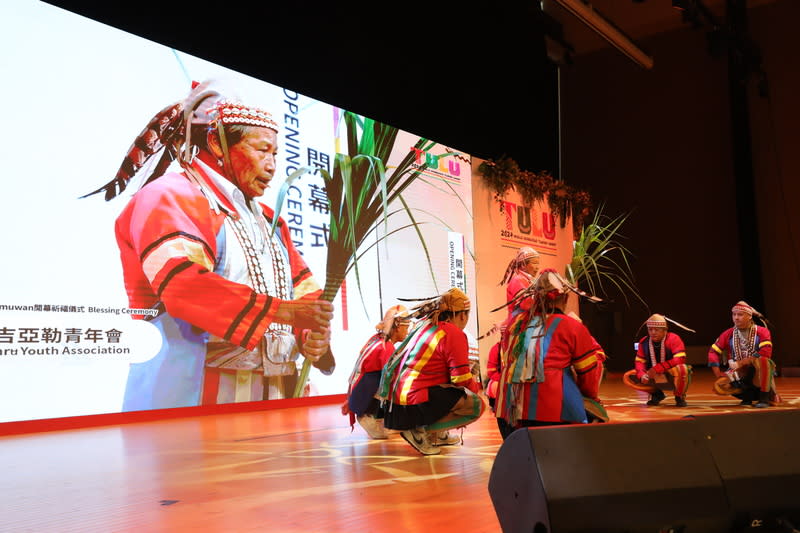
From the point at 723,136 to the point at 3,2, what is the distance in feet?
39.8

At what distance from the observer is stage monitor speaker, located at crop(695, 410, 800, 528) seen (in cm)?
204

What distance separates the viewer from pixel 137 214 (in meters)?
6.45

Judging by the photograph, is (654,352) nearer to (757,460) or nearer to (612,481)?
(757,460)

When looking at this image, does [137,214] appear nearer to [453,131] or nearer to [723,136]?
[453,131]

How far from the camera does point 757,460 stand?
82.3 inches

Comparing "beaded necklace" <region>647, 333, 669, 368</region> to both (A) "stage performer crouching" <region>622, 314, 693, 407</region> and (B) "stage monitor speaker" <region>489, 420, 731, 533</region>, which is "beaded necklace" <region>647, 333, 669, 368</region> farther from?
(B) "stage monitor speaker" <region>489, 420, 731, 533</region>

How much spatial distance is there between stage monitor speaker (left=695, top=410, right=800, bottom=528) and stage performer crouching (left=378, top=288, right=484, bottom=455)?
83.3 inches

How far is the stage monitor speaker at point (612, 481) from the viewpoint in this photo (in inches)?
73.7

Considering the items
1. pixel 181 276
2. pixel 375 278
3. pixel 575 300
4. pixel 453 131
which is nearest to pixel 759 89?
pixel 575 300

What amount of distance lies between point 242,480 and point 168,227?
3617mm

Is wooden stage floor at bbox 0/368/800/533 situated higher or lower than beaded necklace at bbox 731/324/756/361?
lower

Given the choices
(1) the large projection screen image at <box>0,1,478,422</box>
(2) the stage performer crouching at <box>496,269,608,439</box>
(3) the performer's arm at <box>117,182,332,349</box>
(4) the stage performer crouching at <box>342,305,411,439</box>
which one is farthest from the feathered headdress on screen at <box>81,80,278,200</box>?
(2) the stage performer crouching at <box>496,269,608,439</box>

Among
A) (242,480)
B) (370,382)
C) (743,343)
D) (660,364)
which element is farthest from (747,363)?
(242,480)

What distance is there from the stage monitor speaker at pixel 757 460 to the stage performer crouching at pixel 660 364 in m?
4.89
